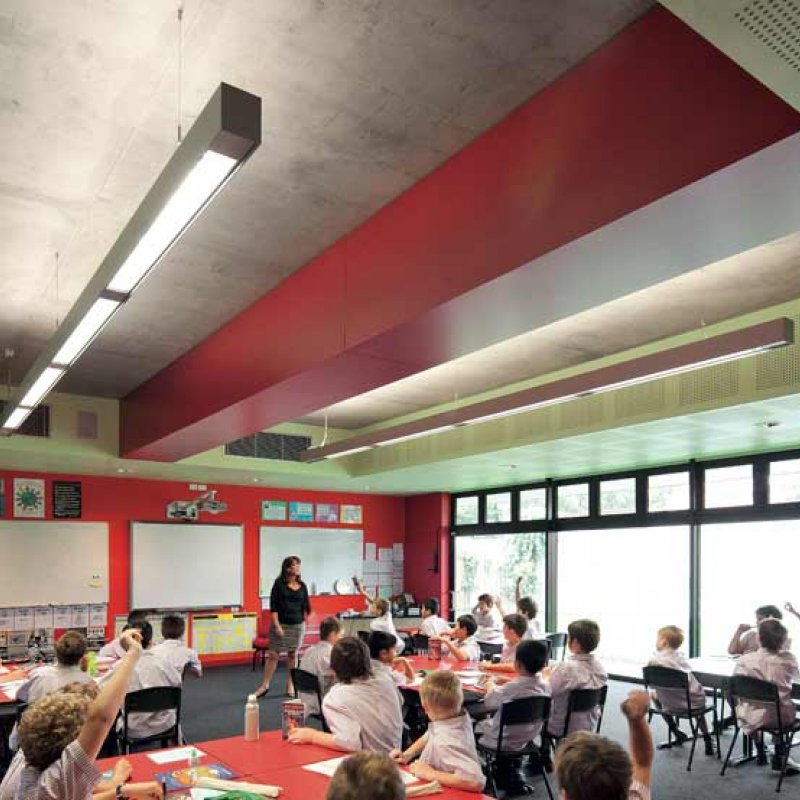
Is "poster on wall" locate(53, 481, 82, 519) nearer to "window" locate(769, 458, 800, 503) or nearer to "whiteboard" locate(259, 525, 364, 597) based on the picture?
"whiteboard" locate(259, 525, 364, 597)

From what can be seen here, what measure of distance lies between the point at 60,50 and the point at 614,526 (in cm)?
887

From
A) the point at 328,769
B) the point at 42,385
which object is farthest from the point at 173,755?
the point at 42,385

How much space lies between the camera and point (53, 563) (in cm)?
1011

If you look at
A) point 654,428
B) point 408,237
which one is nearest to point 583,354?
point 654,428

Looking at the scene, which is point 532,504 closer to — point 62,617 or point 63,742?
point 62,617

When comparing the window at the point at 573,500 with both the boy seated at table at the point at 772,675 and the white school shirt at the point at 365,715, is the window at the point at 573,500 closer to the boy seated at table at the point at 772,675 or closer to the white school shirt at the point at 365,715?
the boy seated at table at the point at 772,675

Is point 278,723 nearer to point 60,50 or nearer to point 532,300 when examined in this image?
point 532,300

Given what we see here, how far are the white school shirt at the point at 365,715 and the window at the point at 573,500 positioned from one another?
730 centimetres

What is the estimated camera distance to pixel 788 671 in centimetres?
585


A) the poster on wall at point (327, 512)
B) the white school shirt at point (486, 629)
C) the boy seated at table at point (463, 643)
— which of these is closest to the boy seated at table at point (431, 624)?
the white school shirt at point (486, 629)

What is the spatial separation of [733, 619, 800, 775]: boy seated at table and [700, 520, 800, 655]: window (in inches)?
112

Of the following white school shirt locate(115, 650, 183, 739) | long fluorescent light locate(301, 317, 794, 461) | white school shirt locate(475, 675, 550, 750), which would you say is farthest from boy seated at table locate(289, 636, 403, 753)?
long fluorescent light locate(301, 317, 794, 461)

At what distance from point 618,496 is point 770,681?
15.2ft

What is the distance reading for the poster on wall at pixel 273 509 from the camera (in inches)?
472
